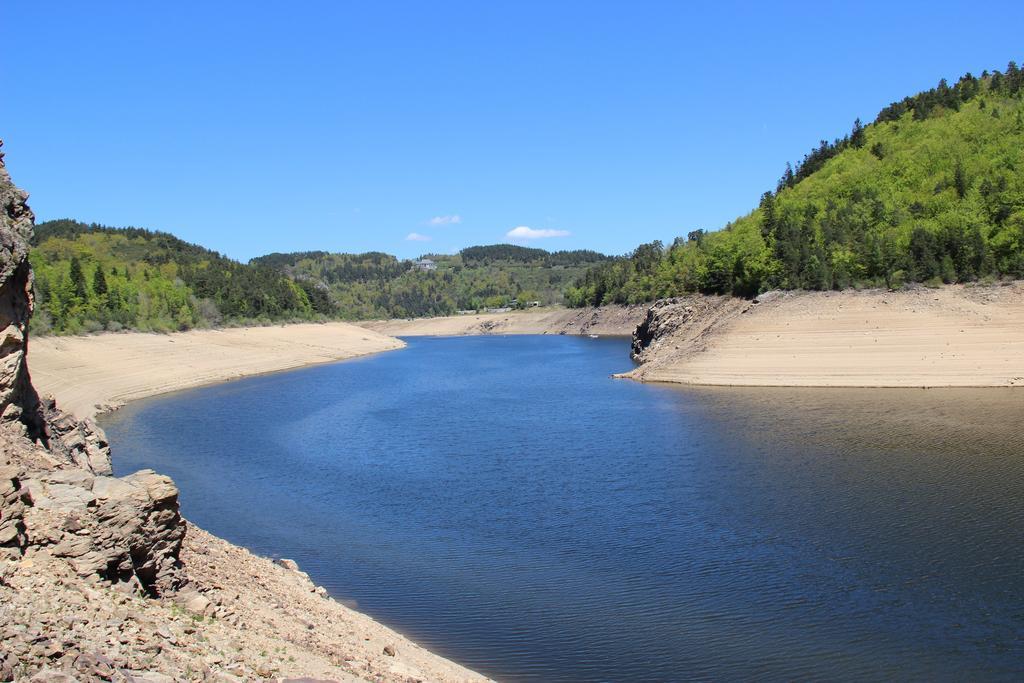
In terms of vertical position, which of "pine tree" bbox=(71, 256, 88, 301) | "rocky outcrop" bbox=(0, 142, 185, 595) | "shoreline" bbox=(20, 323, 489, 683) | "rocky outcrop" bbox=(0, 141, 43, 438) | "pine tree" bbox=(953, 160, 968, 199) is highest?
"pine tree" bbox=(953, 160, 968, 199)

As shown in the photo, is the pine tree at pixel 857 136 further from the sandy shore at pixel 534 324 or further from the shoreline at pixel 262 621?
the shoreline at pixel 262 621

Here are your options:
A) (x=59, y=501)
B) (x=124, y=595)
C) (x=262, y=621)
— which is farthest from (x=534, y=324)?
(x=124, y=595)

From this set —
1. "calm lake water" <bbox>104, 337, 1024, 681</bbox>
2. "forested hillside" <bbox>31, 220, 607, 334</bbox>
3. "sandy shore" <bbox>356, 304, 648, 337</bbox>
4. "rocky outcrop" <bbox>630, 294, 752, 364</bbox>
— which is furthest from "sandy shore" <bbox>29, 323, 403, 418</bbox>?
"sandy shore" <bbox>356, 304, 648, 337</bbox>

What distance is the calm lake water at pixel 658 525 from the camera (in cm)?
1290

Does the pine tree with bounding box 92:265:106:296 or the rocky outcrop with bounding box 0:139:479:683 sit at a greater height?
the pine tree with bounding box 92:265:106:296

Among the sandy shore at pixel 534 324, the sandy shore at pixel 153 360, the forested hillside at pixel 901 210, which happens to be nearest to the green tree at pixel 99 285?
the sandy shore at pixel 153 360

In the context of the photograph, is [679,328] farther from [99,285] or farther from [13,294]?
[99,285]

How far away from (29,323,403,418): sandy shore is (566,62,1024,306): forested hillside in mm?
41798

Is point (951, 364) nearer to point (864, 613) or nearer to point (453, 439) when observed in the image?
point (453, 439)

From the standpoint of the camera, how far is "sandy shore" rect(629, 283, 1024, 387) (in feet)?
138

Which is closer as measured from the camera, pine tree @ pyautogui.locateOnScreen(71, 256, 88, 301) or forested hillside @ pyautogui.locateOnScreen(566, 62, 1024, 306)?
forested hillside @ pyautogui.locateOnScreen(566, 62, 1024, 306)

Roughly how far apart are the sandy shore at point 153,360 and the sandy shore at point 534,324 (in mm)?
40989

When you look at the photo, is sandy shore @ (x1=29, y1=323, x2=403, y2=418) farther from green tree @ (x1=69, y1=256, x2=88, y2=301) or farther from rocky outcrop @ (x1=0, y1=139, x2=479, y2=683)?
rocky outcrop @ (x1=0, y1=139, x2=479, y2=683)

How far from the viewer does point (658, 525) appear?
1939cm
